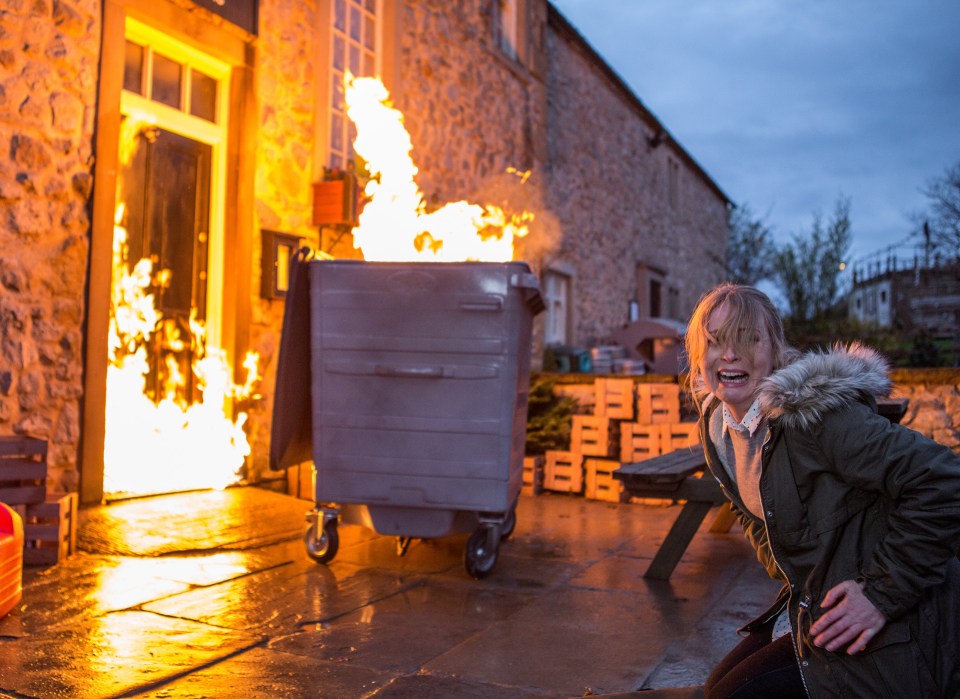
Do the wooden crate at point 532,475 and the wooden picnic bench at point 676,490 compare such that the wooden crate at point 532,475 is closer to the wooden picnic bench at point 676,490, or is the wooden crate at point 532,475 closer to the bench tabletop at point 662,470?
the bench tabletop at point 662,470

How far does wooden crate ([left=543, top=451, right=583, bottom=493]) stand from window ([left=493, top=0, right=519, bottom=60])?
5892 mm

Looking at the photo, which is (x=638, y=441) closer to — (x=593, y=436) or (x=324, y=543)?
(x=593, y=436)

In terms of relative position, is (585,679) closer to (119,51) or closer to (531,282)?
(531,282)

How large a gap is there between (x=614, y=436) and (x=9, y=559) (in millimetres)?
4890

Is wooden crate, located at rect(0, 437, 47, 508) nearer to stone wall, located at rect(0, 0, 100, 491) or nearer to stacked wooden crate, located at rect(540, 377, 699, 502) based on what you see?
stone wall, located at rect(0, 0, 100, 491)

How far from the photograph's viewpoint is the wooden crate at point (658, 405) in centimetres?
691

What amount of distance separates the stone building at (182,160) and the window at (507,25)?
48 cm

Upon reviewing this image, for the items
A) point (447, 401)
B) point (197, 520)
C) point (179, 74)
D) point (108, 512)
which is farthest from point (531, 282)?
point (179, 74)

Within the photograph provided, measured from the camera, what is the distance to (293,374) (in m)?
4.23

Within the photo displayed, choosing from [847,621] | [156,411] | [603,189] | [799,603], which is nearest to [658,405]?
[156,411]

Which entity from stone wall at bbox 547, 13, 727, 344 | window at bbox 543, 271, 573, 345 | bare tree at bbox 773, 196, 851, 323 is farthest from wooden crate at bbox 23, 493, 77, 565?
bare tree at bbox 773, 196, 851, 323

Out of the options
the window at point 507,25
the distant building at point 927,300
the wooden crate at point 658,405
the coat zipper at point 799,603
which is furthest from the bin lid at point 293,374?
the distant building at point 927,300

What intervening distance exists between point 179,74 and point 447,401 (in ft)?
11.2

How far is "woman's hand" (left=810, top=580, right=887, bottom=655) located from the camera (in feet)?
5.32
